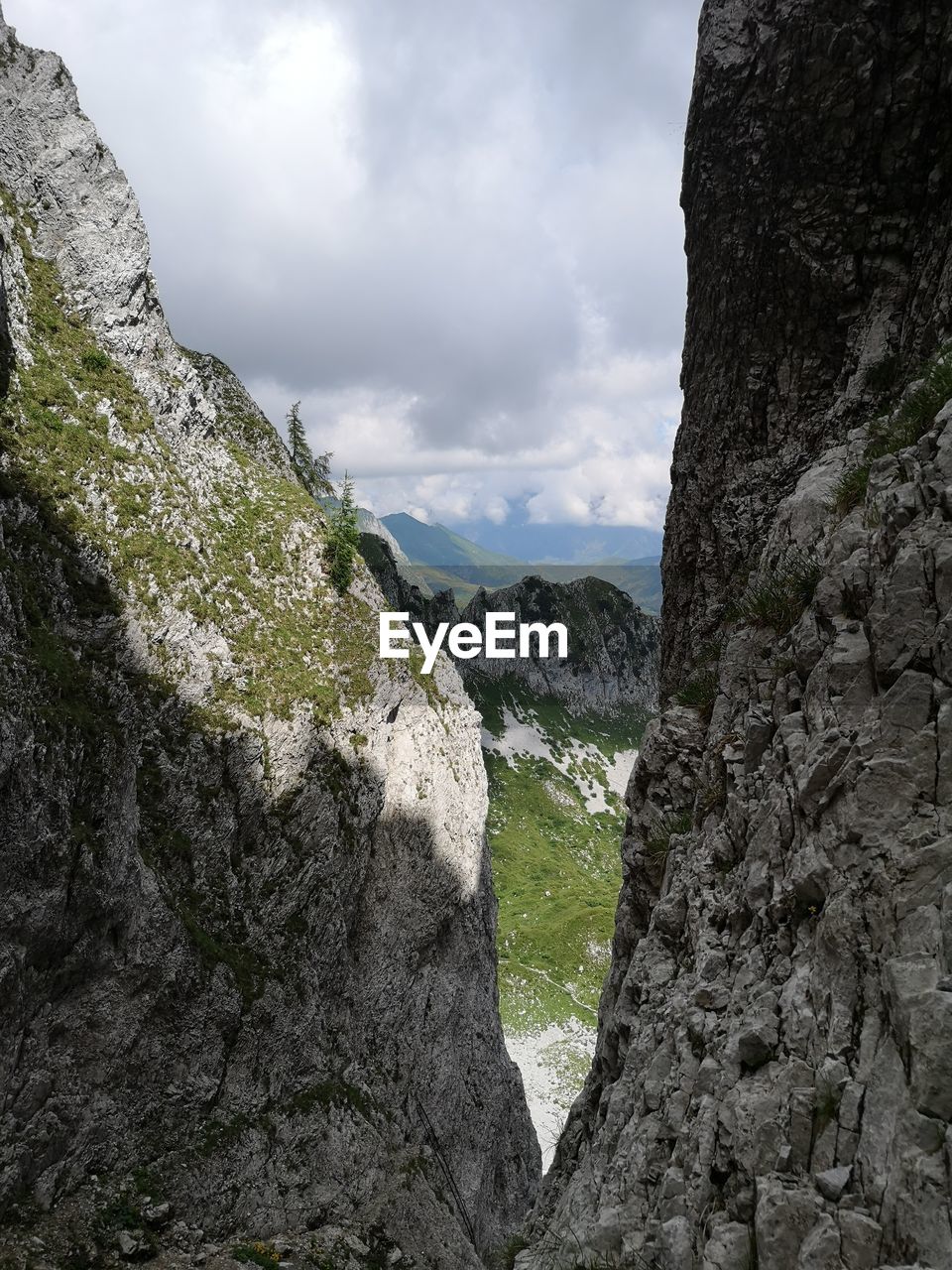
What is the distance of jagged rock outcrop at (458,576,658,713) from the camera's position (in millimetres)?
144375

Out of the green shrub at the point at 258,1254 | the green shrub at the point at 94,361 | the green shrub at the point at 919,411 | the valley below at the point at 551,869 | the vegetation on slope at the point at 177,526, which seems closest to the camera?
the green shrub at the point at 919,411

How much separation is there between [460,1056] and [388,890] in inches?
389

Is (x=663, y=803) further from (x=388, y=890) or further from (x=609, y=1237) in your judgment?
(x=388, y=890)

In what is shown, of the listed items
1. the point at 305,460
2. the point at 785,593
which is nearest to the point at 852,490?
the point at 785,593

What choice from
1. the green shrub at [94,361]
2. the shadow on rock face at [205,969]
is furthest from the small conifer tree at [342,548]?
the green shrub at [94,361]

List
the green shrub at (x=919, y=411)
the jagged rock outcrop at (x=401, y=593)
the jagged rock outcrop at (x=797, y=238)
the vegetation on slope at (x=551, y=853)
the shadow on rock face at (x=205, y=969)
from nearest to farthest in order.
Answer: the green shrub at (x=919, y=411), the jagged rock outcrop at (x=797, y=238), the shadow on rock face at (x=205, y=969), the vegetation on slope at (x=551, y=853), the jagged rock outcrop at (x=401, y=593)

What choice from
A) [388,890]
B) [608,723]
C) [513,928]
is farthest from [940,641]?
[608,723]

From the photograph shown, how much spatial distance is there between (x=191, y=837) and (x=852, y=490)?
26.2m

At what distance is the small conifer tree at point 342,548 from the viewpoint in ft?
124

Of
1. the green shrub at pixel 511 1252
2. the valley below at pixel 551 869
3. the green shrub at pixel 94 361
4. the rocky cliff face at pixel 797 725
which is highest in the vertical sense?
the green shrub at pixel 94 361

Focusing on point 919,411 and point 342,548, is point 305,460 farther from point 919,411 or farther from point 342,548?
point 919,411

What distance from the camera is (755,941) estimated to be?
7.95 meters

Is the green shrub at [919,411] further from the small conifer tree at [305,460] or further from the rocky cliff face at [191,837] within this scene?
the small conifer tree at [305,460]

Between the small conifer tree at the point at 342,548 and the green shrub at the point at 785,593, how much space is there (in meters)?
29.6
